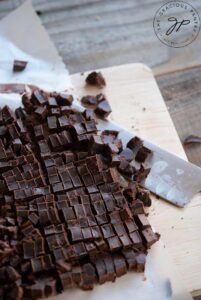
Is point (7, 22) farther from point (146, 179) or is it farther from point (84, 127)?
point (146, 179)

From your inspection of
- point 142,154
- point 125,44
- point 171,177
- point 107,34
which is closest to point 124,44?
point 125,44

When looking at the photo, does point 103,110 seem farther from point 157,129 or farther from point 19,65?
point 19,65

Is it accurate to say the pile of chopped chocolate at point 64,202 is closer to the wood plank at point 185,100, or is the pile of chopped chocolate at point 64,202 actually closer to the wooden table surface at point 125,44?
the wood plank at point 185,100

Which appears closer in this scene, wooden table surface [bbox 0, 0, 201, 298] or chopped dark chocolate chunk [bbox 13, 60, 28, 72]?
chopped dark chocolate chunk [bbox 13, 60, 28, 72]

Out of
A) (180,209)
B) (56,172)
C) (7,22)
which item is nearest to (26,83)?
(7,22)

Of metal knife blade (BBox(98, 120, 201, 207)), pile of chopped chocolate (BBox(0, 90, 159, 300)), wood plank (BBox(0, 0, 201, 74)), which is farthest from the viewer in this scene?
wood plank (BBox(0, 0, 201, 74))

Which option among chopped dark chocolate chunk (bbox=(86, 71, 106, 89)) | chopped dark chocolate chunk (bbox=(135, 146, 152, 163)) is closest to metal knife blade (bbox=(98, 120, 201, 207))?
chopped dark chocolate chunk (bbox=(135, 146, 152, 163))

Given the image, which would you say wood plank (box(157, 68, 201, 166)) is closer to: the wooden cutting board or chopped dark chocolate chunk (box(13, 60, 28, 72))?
the wooden cutting board
